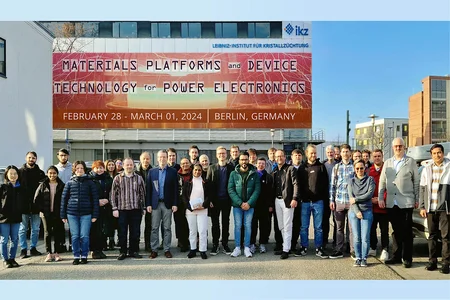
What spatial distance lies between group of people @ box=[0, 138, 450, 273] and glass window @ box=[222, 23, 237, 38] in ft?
93.2

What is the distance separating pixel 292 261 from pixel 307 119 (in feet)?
83.4

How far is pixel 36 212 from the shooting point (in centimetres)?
790

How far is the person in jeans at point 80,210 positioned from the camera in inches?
284

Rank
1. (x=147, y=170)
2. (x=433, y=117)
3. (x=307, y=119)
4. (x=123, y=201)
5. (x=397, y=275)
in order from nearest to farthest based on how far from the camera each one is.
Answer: (x=397, y=275), (x=123, y=201), (x=147, y=170), (x=307, y=119), (x=433, y=117)

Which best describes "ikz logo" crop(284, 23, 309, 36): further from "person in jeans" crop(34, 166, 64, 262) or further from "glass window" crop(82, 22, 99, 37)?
"person in jeans" crop(34, 166, 64, 262)

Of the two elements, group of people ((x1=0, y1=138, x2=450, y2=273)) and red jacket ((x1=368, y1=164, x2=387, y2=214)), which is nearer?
group of people ((x1=0, y1=138, x2=450, y2=273))

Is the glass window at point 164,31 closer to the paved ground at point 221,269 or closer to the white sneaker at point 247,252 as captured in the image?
the paved ground at point 221,269

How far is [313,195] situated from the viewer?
7566mm

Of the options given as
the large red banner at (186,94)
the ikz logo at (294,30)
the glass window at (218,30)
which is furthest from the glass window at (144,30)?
A: the ikz logo at (294,30)

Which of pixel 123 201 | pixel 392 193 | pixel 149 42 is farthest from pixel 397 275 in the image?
pixel 149 42

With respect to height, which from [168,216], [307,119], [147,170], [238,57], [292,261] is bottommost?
[292,261]

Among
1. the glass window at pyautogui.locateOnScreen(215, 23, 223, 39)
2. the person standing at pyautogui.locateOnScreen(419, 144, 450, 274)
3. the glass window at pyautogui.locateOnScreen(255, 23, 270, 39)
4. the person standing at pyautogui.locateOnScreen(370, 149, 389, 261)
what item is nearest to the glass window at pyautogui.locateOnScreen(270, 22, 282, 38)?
the glass window at pyautogui.locateOnScreen(255, 23, 270, 39)

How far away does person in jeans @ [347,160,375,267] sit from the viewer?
271 inches

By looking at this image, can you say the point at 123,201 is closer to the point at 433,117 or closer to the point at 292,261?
the point at 292,261
